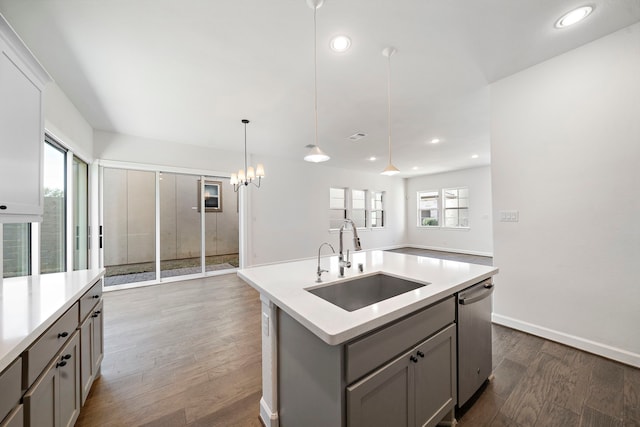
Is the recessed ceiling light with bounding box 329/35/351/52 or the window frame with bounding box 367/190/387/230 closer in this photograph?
the recessed ceiling light with bounding box 329/35/351/52

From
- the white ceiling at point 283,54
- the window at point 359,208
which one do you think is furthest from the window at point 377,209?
the white ceiling at point 283,54

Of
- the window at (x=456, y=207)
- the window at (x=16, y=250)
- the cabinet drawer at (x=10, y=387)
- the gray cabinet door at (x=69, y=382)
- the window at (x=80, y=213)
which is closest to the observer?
the cabinet drawer at (x=10, y=387)

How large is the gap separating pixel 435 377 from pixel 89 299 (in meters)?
2.26

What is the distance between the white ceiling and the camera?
172 cm

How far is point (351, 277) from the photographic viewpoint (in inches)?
63.6

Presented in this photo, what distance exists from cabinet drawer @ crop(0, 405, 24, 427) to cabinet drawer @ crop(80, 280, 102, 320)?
2.29 feet

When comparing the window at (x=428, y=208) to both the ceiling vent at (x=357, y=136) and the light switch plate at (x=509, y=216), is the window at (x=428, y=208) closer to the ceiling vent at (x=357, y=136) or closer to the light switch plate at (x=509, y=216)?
the ceiling vent at (x=357, y=136)

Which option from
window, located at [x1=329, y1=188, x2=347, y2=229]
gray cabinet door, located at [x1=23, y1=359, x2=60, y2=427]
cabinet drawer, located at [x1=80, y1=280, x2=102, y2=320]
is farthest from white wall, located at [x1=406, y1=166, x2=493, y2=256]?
gray cabinet door, located at [x1=23, y1=359, x2=60, y2=427]

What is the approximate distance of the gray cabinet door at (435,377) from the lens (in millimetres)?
1220

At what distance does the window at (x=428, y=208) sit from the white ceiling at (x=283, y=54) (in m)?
4.70

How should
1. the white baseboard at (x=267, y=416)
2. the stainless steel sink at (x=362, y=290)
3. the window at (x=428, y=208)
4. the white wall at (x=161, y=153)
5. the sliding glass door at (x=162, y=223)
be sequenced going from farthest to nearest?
the window at (x=428, y=208) < the sliding glass door at (x=162, y=223) < the white wall at (x=161, y=153) < the stainless steel sink at (x=362, y=290) < the white baseboard at (x=267, y=416)

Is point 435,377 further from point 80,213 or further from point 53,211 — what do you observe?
point 80,213

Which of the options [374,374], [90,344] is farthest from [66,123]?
[374,374]

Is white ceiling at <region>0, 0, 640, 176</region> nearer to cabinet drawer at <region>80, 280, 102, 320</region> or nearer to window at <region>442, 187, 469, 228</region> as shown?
cabinet drawer at <region>80, 280, 102, 320</region>
